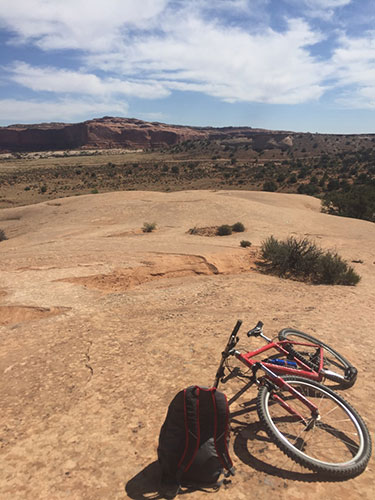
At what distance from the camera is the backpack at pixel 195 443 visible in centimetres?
274

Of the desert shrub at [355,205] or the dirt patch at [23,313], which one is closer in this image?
the dirt patch at [23,313]

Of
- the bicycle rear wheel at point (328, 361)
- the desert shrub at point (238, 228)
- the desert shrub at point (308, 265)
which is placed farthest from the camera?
the desert shrub at point (238, 228)

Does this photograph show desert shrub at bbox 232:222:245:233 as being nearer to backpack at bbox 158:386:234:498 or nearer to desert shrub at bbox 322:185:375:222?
desert shrub at bbox 322:185:375:222

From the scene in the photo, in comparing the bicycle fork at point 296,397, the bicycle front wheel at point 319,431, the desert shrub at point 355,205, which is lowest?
the desert shrub at point 355,205

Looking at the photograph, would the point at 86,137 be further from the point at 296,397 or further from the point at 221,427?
the point at 221,427

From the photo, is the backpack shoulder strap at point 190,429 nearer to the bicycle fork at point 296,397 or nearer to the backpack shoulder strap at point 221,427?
the backpack shoulder strap at point 221,427

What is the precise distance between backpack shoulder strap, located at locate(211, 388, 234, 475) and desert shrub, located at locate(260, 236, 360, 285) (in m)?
6.51

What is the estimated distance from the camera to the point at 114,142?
411 ft

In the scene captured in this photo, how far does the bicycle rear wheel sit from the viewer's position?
4.06 metres

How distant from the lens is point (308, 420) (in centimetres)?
324

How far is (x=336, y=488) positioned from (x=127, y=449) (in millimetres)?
1721

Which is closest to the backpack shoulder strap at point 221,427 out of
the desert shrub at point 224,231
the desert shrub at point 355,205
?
the desert shrub at point 224,231

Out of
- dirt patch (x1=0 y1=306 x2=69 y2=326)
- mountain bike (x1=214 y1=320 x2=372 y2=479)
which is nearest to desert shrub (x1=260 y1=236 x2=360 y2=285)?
mountain bike (x1=214 y1=320 x2=372 y2=479)

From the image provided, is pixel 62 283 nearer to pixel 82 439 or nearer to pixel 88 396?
pixel 88 396
